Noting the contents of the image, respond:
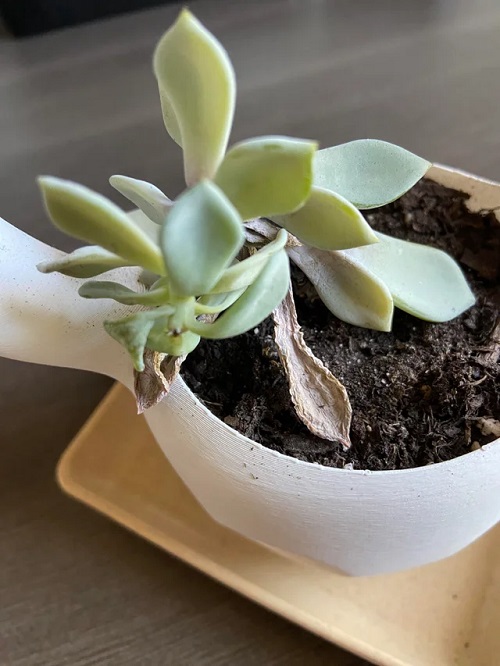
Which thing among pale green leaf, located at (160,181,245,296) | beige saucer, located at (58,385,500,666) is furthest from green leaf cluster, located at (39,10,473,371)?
beige saucer, located at (58,385,500,666)

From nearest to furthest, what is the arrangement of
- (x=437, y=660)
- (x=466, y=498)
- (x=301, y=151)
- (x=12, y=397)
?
(x=301, y=151) < (x=466, y=498) < (x=437, y=660) < (x=12, y=397)

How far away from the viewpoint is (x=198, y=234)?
0.28 m

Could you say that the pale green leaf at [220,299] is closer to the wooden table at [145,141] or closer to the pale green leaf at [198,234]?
the pale green leaf at [198,234]

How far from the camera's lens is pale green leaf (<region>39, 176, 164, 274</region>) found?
29cm

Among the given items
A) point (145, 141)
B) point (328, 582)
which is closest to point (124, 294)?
point (328, 582)

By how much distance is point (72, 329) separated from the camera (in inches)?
17.1

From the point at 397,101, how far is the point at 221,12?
40 centimetres

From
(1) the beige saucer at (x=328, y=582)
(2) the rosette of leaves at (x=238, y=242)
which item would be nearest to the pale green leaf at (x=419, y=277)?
(2) the rosette of leaves at (x=238, y=242)

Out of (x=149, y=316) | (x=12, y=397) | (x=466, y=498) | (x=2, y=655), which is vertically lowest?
(x=2, y=655)

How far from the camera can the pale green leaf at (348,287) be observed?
417mm

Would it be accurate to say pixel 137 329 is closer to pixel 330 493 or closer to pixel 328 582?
pixel 330 493

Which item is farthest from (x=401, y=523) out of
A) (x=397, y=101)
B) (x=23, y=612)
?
(x=397, y=101)

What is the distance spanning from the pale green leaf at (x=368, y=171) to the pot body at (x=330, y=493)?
163 mm

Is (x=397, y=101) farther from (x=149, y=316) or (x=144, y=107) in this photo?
(x=149, y=316)
